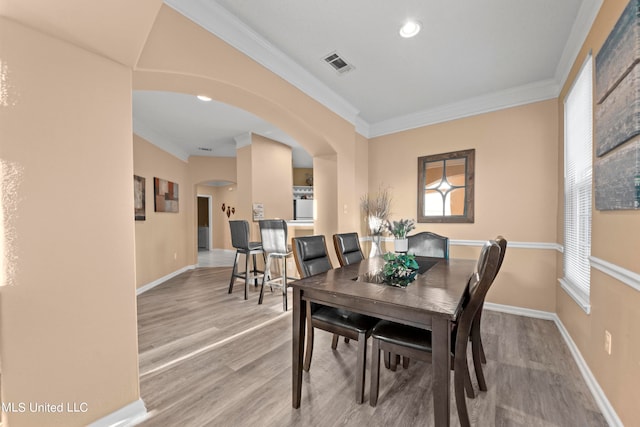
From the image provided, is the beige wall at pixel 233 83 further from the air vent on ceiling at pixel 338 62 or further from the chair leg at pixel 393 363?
the chair leg at pixel 393 363

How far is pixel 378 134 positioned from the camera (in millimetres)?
4320

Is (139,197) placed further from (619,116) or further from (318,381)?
(619,116)

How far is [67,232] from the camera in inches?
50.9

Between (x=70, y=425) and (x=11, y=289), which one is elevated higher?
(x=11, y=289)

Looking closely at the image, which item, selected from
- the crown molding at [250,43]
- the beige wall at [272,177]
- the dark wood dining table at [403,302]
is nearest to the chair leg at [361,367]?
the dark wood dining table at [403,302]

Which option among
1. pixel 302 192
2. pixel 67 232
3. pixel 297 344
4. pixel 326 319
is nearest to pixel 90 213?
pixel 67 232

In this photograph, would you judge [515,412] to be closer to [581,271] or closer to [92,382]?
[581,271]

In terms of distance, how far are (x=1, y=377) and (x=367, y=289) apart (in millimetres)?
1772

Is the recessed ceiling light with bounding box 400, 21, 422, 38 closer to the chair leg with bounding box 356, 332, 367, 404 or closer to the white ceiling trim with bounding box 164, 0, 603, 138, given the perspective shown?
the white ceiling trim with bounding box 164, 0, 603, 138

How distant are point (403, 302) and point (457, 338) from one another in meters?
0.37

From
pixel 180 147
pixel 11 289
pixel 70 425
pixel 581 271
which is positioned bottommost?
pixel 70 425

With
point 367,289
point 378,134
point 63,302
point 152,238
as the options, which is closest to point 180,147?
point 152,238

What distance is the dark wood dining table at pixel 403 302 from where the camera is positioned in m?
1.18

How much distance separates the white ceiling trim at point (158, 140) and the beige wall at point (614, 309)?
551 cm
